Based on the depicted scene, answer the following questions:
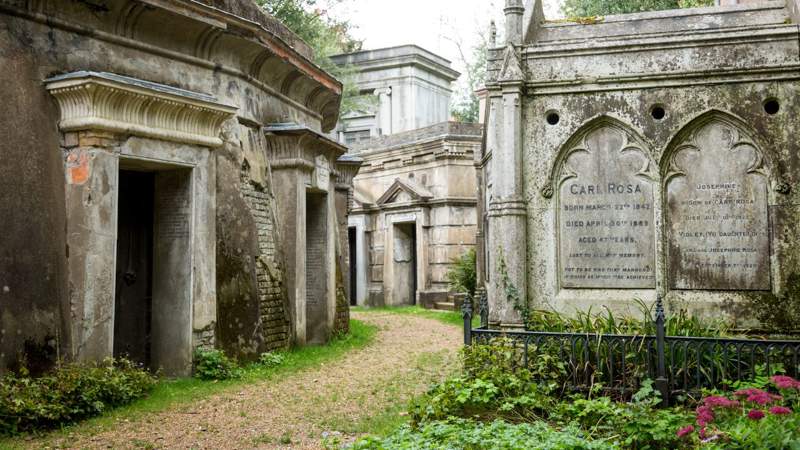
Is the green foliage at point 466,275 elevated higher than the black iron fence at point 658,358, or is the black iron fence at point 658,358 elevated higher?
the green foliage at point 466,275

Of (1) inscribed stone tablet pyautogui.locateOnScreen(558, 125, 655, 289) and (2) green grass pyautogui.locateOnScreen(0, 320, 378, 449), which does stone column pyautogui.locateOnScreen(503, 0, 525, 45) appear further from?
(2) green grass pyautogui.locateOnScreen(0, 320, 378, 449)

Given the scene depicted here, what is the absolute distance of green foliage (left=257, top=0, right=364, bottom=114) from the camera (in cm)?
1823

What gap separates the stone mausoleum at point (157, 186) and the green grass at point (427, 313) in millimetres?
4327

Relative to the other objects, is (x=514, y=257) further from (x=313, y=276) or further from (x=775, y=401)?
(x=313, y=276)

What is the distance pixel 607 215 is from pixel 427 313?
10.9 meters

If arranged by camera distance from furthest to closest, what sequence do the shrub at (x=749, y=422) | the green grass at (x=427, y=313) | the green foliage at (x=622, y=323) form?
the green grass at (x=427, y=313) < the green foliage at (x=622, y=323) < the shrub at (x=749, y=422)

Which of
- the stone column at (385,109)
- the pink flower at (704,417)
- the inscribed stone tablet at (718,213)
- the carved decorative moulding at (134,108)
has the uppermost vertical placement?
the stone column at (385,109)

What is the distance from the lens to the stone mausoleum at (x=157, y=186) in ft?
22.4

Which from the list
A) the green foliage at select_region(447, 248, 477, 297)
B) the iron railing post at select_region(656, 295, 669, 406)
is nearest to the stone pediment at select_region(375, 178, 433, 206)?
the green foliage at select_region(447, 248, 477, 297)

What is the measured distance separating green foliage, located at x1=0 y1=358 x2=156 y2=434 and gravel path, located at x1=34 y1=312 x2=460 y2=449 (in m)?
0.45

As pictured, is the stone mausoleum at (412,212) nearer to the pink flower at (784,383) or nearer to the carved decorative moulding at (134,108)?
the carved decorative moulding at (134,108)

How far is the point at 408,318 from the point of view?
16.7 m

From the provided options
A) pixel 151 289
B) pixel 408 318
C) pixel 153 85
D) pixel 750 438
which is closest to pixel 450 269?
pixel 408 318

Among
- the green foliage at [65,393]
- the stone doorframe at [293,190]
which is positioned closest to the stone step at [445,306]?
the stone doorframe at [293,190]
